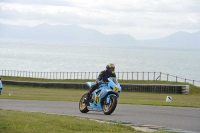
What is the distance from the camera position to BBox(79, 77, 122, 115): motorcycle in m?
19.4

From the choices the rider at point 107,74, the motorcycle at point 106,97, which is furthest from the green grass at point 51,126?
the rider at point 107,74

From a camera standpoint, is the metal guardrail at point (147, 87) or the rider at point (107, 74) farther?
the metal guardrail at point (147, 87)

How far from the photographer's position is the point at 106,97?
19.6 metres

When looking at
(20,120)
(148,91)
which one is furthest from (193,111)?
(148,91)

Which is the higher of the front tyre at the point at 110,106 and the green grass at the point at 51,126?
the front tyre at the point at 110,106

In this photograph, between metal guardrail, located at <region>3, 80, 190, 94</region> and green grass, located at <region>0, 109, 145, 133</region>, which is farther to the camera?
metal guardrail, located at <region>3, 80, 190, 94</region>

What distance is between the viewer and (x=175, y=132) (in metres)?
13.7

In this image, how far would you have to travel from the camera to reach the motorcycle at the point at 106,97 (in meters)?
19.4

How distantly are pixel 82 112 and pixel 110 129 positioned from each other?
7.55 metres

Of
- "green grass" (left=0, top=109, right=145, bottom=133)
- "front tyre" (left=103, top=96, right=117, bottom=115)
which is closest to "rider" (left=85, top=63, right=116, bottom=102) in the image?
"front tyre" (left=103, top=96, right=117, bottom=115)

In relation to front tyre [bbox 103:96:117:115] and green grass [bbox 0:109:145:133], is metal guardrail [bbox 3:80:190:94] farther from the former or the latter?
green grass [bbox 0:109:145:133]

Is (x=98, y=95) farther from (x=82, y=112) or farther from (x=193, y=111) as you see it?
(x=193, y=111)

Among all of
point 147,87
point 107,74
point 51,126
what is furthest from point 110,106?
point 147,87

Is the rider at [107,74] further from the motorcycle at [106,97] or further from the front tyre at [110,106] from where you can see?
the front tyre at [110,106]
